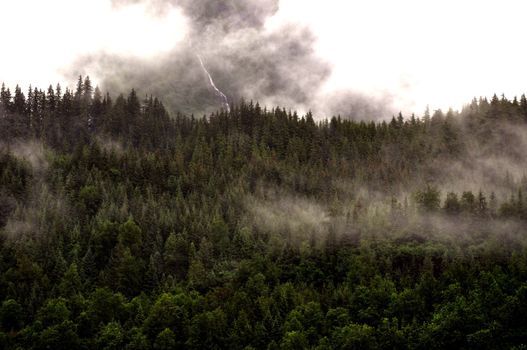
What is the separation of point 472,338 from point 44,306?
101177mm

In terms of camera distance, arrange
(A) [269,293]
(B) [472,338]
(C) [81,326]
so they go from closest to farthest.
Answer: (B) [472,338] < (C) [81,326] < (A) [269,293]

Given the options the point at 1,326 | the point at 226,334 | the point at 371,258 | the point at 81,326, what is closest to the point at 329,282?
the point at 371,258

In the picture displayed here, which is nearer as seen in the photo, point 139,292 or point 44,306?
point 44,306

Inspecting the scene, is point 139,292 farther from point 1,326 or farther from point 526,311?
point 526,311

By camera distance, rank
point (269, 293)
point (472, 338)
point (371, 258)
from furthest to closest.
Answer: point (371, 258) → point (269, 293) → point (472, 338)

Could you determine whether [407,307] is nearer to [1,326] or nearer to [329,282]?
[329,282]

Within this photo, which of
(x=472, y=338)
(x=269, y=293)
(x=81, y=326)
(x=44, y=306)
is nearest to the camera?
(x=472, y=338)

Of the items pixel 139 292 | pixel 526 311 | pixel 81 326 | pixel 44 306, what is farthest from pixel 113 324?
pixel 526 311

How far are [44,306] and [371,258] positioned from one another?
3522 inches

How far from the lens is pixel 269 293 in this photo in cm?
17475

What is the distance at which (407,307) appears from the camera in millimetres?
155750

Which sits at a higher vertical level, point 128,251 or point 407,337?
point 128,251

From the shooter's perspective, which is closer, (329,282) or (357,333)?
(357,333)

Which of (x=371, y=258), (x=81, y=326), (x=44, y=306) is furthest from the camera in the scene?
(x=371, y=258)
